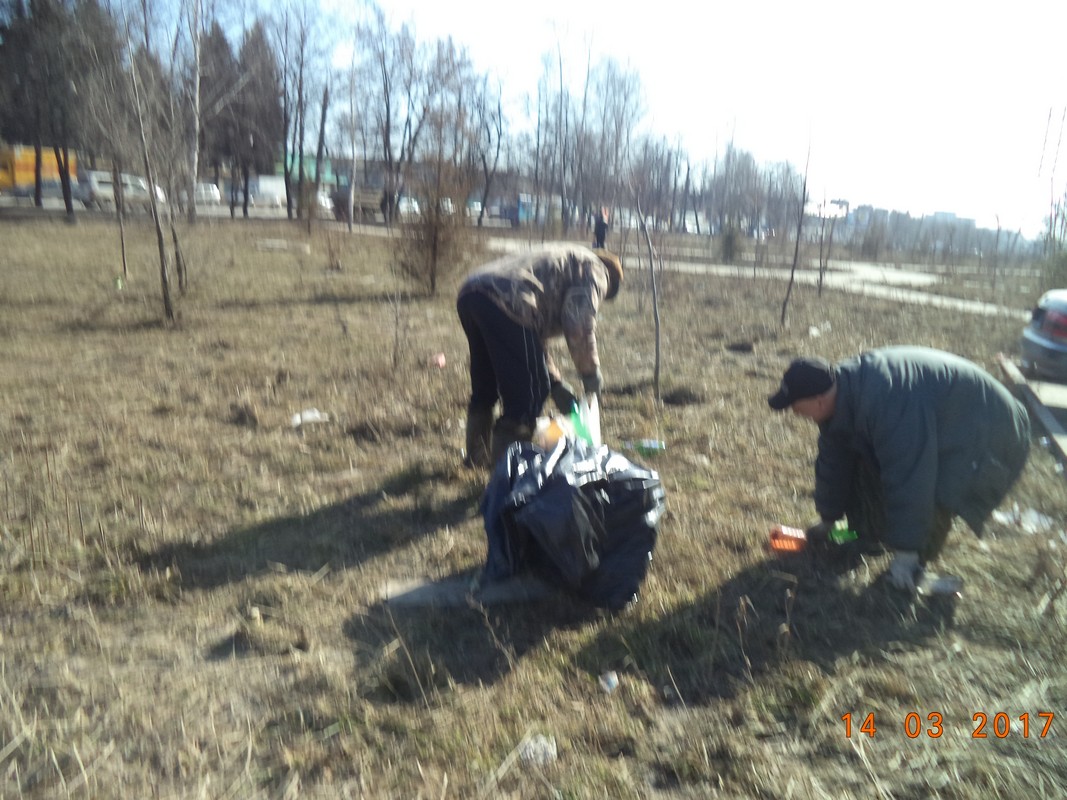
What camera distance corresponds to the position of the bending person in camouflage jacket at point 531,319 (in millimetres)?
3773

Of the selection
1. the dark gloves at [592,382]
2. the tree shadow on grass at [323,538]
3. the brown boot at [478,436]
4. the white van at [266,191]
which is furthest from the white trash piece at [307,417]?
the white van at [266,191]

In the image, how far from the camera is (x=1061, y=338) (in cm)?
646

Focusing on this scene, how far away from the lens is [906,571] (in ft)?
10.4

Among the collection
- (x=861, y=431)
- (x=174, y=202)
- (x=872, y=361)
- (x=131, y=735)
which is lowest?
(x=131, y=735)

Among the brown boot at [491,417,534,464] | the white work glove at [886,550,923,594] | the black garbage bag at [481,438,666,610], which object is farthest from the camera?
the brown boot at [491,417,534,464]

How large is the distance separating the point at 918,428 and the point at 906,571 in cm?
59

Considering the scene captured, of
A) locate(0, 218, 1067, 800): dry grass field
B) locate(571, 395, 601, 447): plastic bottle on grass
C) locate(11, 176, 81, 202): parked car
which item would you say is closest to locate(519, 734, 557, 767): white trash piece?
locate(0, 218, 1067, 800): dry grass field

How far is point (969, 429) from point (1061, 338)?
4320mm

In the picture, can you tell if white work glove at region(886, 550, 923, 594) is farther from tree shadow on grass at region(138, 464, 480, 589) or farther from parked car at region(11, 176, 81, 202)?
parked car at region(11, 176, 81, 202)

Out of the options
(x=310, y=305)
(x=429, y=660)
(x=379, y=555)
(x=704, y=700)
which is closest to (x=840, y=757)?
(x=704, y=700)

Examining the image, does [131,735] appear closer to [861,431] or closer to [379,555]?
[379,555]

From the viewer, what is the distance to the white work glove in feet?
10.3

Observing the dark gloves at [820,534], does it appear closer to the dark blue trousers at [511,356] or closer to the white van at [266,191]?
the dark blue trousers at [511,356]

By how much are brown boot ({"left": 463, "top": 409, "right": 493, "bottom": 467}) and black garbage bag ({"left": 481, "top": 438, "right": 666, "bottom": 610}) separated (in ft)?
3.95
